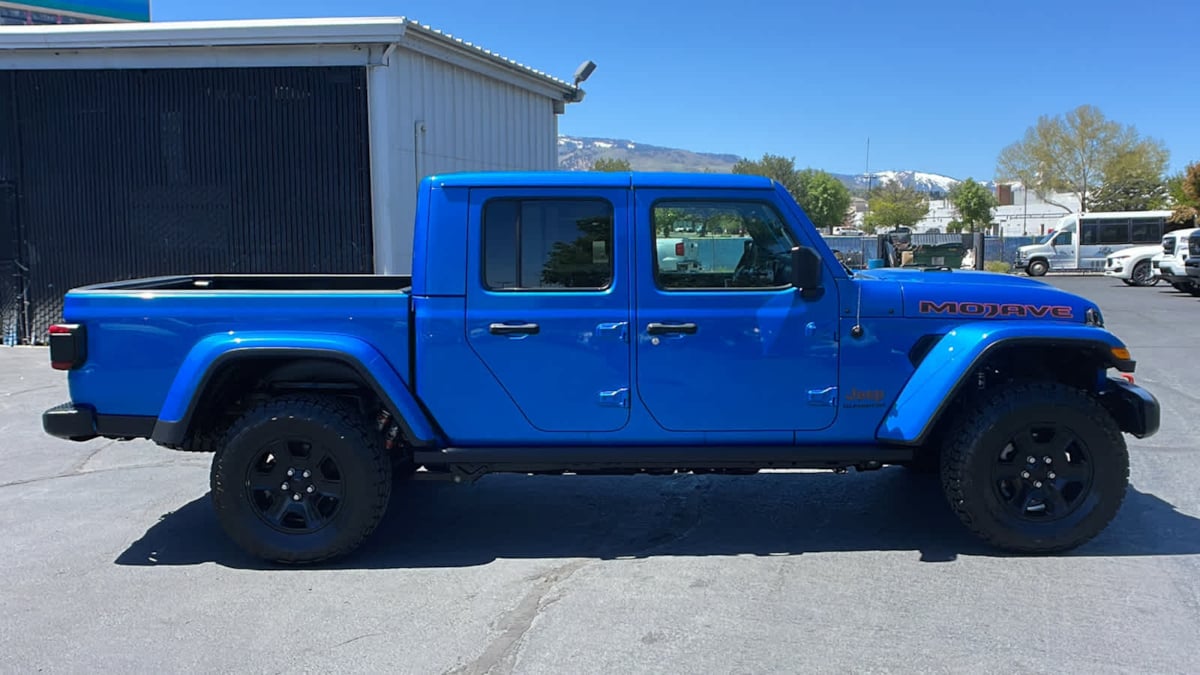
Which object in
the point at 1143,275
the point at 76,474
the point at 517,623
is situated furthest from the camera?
the point at 1143,275

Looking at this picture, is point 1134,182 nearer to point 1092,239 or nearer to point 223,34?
point 1092,239

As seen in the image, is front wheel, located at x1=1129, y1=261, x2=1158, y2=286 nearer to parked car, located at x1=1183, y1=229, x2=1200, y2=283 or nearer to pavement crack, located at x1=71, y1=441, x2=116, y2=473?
parked car, located at x1=1183, y1=229, x2=1200, y2=283

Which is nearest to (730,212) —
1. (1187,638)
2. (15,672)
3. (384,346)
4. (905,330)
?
(905,330)

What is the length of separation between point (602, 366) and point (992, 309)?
6.90 ft

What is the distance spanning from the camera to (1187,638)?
3.73 m

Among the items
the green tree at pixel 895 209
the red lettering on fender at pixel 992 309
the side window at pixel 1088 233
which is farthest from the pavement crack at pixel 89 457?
the green tree at pixel 895 209

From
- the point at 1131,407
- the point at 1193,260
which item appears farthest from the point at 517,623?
the point at 1193,260

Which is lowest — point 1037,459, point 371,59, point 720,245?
point 1037,459

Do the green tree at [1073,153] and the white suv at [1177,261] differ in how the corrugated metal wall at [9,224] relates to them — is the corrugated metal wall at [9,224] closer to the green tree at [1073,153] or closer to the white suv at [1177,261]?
the white suv at [1177,261]

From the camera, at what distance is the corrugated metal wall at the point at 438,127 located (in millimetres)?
11461

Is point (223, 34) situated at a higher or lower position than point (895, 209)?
lower

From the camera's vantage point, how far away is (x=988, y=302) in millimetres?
4676

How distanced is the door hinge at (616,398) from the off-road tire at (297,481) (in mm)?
1224

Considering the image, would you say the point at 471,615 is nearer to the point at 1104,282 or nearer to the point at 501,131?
the point at 501,131
